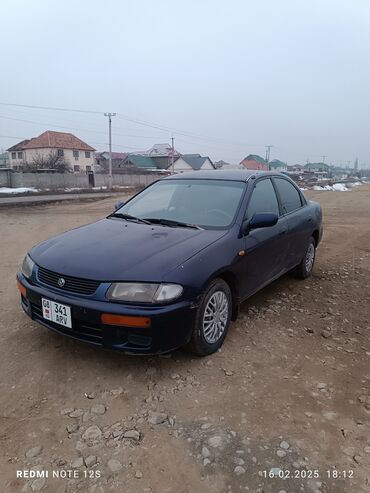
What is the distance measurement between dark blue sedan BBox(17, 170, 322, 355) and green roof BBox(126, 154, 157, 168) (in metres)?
69.9

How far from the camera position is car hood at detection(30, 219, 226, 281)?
282cm

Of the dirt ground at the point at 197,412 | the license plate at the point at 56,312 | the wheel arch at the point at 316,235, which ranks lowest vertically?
the dirt ground at the point at 197,412

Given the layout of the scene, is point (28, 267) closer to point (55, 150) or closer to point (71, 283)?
point (71, 283)

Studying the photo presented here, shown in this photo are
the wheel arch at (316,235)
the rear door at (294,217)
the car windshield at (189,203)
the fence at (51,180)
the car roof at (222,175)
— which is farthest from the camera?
the fence at (51,180)

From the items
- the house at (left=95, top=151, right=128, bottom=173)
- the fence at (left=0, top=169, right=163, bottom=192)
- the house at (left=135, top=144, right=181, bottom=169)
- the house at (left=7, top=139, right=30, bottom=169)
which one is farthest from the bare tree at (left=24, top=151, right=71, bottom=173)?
the house at (left=135, top=144, right=181, bottom=169)

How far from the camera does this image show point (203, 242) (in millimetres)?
3205

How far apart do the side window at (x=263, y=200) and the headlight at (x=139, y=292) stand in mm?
1361

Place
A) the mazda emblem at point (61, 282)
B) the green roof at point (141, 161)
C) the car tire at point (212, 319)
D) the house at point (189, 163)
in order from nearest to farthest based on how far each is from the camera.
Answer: the mazda emblem at point (61, 282), the car tire at point (212, 319), the house at point (189, 163), the green roof at point (141, 161)

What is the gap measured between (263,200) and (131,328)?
2198mm

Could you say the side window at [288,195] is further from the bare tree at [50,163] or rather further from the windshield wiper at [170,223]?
the bare tree at [50,163]

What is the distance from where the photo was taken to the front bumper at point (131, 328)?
2699 mm

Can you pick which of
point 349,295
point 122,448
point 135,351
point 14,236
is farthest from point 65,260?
point 14,236

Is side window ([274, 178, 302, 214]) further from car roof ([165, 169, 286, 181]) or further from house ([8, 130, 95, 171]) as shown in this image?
house ([8, 130, 95, 171])

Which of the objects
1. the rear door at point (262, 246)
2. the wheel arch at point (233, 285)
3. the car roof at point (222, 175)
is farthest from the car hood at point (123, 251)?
the car roof at point (222, 175)
